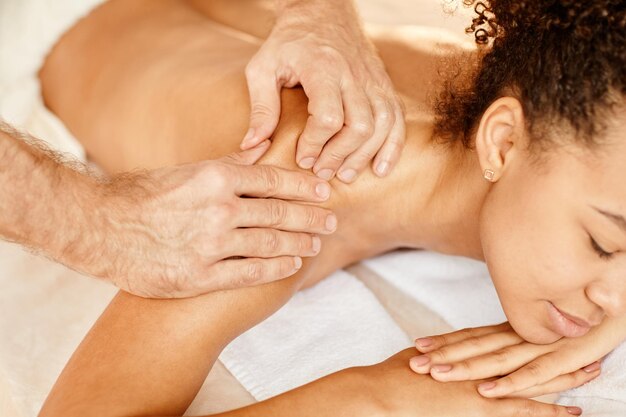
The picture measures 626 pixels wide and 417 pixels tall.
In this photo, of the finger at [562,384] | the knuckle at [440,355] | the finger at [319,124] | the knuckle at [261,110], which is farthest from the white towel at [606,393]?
the knuckle at [261,110]

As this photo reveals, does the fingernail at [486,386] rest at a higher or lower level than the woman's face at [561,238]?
lower

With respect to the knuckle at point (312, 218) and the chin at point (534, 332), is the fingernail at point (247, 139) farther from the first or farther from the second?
the chin at point (534, 332)

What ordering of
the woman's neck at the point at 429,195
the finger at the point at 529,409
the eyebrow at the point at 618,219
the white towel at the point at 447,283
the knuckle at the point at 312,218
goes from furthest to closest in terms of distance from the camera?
the white towel at the point at 447,283, the woman's neck at the point at 429,195, the knuckle at the point at 312,218, the finger at the point at 529,409, the eyebrow at the point at 618,219

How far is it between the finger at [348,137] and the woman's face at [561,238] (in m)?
0.24

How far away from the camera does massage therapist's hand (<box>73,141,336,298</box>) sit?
4.29ft

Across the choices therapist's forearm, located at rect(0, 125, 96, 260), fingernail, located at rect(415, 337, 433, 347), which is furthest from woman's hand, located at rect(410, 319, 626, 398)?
therapist's forearm, located at rect(0, 125, 96, 260)

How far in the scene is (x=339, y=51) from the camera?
155 cm

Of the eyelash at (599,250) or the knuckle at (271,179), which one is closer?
the eyelash at (599,250)

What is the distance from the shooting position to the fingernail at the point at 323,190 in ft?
4.68

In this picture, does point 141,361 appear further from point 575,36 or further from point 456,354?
point 575,36

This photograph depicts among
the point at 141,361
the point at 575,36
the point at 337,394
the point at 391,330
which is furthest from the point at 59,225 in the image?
the point at 575,36

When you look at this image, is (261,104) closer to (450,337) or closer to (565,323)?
(450,337)

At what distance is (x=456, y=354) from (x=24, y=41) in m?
1.30

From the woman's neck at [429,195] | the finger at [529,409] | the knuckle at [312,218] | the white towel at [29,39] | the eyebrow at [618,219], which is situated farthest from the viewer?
the white towel at [29,39]
